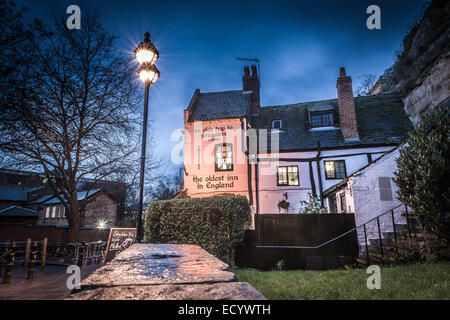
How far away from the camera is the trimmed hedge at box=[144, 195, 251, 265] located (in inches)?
352

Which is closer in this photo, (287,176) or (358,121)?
(287,176)

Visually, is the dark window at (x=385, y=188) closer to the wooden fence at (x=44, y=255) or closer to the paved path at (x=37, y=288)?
the paved path at (x=37, y=288)

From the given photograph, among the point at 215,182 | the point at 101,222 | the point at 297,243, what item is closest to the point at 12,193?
the point at 101,222

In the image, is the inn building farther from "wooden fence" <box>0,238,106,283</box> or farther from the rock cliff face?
"wooden fence" <box>0,238,106,283</box>

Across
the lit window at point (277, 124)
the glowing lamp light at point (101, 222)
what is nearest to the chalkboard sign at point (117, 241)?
the lit window at point (277, 124)

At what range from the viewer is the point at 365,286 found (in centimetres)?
466

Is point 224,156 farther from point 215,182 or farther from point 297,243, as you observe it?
point 297,243

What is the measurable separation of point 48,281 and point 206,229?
5394 millimetres

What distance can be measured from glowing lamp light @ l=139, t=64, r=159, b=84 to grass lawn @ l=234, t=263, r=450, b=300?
18.9ft

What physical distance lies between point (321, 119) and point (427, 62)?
23.0 feet

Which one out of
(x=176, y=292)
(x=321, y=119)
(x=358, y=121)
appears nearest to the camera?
(x=176, y=292)

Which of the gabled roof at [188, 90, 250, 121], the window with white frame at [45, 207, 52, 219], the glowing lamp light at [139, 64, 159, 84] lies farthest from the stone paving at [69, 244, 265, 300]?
the window with white frame at [45, 207, 52, 219]

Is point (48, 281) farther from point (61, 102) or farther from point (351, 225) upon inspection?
point (351, 225)
